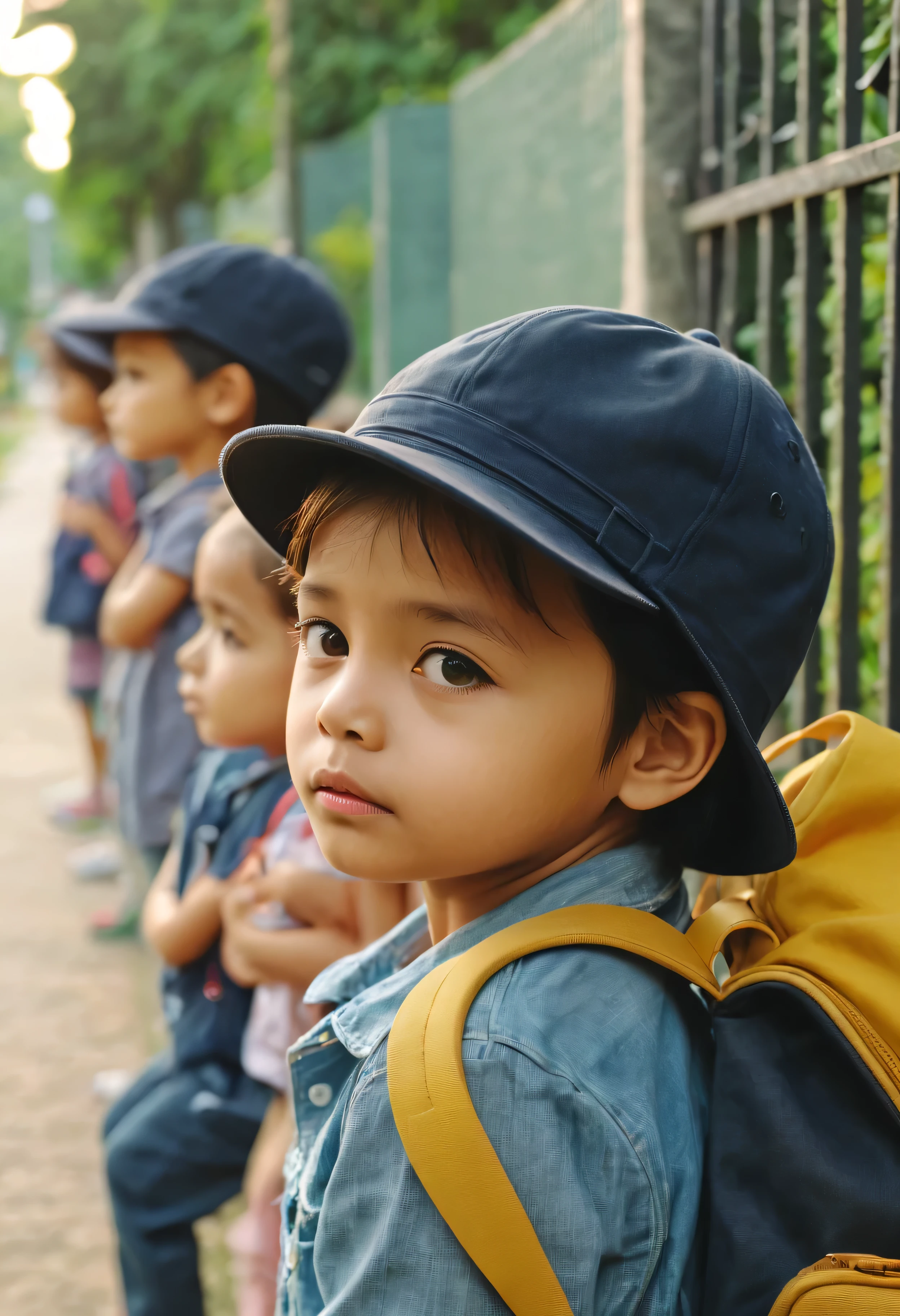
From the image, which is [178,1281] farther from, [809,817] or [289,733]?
[809,817]

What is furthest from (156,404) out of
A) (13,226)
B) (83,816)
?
(13,226)

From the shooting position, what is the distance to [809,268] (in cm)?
206

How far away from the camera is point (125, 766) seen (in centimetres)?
348

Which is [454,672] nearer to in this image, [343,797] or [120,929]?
[343,797]

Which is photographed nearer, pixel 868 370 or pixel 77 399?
pixel 868 370

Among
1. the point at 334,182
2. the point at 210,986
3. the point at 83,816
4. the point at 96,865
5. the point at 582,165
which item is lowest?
the point at 83,816

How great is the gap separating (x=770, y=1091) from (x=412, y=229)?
5348mm

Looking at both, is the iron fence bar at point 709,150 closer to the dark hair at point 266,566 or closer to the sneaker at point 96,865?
the dark hair at point 266,566

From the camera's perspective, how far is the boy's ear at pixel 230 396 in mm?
3088

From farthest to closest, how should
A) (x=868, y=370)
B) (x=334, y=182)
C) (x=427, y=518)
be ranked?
(x=334, y=182) < (x=868, y=370) < (x=427, y=518)

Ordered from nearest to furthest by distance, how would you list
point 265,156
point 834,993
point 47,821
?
1. point 834,993
2. point 47,821
3. point 265,156

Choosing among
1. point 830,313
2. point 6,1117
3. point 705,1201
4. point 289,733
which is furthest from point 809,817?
point 6,1117

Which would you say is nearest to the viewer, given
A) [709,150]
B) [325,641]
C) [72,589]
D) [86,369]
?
[325,641]

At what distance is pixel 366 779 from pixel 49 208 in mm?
62001
